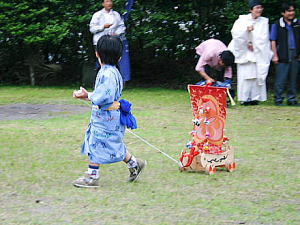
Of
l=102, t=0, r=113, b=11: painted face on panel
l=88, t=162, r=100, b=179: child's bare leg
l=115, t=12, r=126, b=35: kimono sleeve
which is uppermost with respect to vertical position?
l=102, t=0, r=113, b=11: painted face on panel

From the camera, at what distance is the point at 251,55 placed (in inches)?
483

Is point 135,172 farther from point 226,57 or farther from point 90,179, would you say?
point 226,57

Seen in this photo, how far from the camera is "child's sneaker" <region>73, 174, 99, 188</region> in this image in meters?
6.07

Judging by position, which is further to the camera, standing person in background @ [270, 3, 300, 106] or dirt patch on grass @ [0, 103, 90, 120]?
standing person in background @ [270, 3, 300, 106]

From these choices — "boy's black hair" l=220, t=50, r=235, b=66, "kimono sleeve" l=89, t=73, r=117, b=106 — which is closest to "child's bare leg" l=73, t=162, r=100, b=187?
"kimono sleeve" l=89, t=73, r=117, b=106

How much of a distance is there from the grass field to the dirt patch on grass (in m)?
0.44

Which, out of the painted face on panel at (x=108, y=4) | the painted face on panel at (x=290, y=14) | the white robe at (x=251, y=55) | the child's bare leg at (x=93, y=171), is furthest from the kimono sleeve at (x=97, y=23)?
the child's bare leg at (x=93, y=171)

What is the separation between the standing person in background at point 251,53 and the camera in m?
12.1

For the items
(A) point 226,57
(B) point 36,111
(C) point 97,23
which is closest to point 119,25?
(C) point 97,23

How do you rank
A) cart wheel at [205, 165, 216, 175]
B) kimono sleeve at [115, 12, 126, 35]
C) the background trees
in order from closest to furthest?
1. cart wheel at [205, 165, 216, 175]
2. kimono sleeve at [115, 12, 126, 35]
3. the background trees

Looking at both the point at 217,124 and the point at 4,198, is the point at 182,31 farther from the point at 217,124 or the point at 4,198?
the point at 4,198

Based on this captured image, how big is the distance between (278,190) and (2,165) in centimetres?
285

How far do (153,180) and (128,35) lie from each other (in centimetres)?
860

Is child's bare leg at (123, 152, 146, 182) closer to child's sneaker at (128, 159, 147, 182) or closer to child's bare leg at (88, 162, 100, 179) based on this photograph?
child's sneaker at (128, 159, 147, 182)
